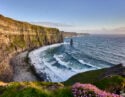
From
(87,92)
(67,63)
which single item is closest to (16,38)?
(67,63)

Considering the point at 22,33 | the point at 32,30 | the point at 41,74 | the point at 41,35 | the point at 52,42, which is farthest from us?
the point at 52,42

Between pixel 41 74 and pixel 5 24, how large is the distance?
2022 inches

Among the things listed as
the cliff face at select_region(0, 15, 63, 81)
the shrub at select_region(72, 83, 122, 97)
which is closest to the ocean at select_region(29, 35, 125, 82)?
the cliff face at select_region(0, 15, 63, 81)

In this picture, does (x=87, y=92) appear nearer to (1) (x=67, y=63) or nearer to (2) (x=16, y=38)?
(1) (x=67, y=63)

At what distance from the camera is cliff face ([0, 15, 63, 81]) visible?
58638mm

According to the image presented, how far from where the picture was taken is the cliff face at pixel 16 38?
5864cm

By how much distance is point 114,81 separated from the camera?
13609 mm

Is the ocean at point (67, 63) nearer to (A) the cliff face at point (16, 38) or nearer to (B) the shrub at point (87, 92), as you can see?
(A) the cliff face at point (16, 38)

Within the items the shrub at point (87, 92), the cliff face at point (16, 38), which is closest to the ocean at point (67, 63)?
the cliff face at point (16, 38)

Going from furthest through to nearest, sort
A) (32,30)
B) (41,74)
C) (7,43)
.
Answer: (32,30) → (7,43) → (41,74)

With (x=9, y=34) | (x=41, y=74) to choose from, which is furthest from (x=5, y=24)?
(x=41, y=74)

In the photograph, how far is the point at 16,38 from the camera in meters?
102

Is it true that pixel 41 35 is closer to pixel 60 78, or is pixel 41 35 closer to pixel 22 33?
pixel 22 33

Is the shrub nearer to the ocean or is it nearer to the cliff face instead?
the ocean
